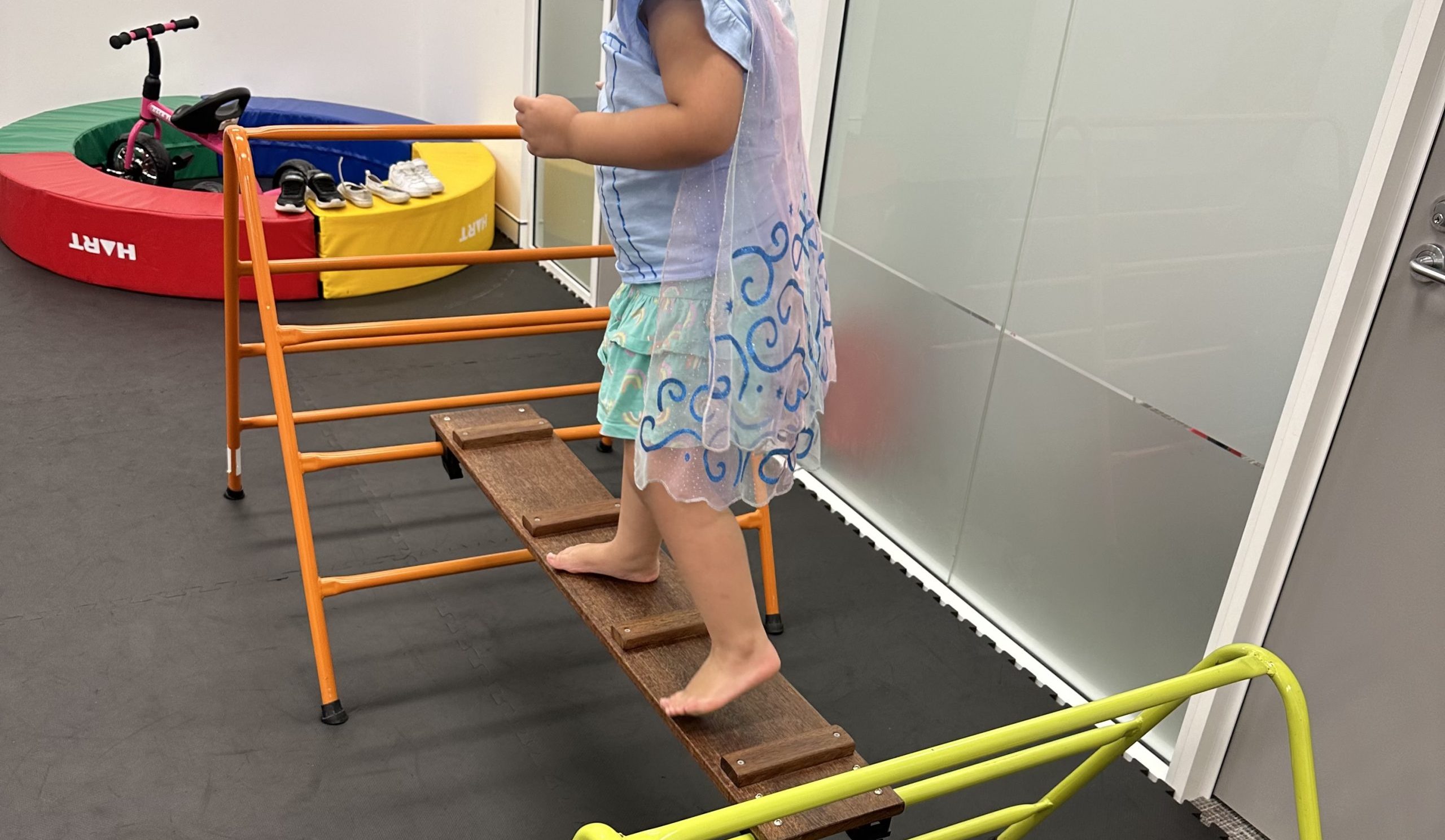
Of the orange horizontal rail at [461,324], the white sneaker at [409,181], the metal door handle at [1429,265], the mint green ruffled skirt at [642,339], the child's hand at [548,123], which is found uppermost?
the child's hand at [548,123]

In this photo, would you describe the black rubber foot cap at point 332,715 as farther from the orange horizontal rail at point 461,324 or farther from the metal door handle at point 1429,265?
the metal door handle at point 1429,265

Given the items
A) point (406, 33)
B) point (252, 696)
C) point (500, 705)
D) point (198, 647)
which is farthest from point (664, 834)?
point (406, 33)

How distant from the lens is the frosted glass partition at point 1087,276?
2377 millimetres

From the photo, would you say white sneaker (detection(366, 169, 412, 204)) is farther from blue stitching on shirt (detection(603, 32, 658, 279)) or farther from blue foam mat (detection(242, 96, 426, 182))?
blue stitching on shirt (detection(603, 32, 658, 279))

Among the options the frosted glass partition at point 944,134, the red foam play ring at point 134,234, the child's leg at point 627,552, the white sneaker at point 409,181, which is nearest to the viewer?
the child's leg at point 627,552

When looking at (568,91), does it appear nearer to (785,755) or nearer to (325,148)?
(325,148)

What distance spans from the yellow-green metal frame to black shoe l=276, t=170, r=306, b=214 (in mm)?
3757

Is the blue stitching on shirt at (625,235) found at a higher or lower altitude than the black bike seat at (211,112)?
higher

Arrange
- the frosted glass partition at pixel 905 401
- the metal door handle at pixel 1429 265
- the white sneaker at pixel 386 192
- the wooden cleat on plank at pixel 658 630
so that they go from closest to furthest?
the metal door handle at pixel 1429 265 → the wooden cleat on plank at pixel 658 630 → the frosted glass partition at pixel 905 401 → the white sneaker at pixel 386 192

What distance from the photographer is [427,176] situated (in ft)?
17.1

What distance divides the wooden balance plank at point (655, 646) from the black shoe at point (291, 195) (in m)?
2.12

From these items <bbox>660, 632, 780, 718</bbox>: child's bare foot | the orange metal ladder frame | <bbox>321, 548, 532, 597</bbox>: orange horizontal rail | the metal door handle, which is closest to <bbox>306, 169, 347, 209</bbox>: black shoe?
the orange metal ladder frame

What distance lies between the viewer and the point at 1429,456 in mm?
2191

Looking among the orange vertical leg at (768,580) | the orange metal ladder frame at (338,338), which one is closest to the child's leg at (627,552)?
the orange metal ladder frame at (338,338)
